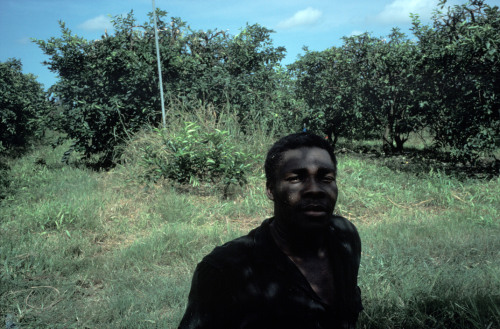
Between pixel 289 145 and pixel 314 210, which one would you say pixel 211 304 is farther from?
pixel 289 145

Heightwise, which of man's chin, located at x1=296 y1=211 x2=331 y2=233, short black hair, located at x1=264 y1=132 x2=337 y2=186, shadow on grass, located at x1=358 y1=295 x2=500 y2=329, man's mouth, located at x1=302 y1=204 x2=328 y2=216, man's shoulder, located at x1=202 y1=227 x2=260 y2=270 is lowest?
shadow on grass, located at x1=358 y1=295 x2=500 y2=329

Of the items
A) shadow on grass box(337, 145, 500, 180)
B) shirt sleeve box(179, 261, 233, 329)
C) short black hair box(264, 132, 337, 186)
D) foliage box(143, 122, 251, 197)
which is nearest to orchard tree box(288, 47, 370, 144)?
shadow on grass box(337, 145, 500, 180)

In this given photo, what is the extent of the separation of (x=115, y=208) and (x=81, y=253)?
4.25 ft

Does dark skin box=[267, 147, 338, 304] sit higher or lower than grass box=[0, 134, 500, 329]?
higher

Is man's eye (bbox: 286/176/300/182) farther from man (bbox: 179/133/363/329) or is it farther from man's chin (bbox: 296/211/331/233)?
man's chin (bbox: 296/211/331/233)

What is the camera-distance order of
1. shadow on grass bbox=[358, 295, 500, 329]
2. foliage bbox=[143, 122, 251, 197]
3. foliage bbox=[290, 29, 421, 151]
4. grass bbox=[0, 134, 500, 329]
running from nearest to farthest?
shadow on grass bbox=[358, 295, 500, 329], grass bbox=[0, 134, 500, 329], foliage bbox=[143, 122, 251, 197], foliage bbox=[290, 29, 421, 151]

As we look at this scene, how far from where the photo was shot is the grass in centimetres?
Result: 310

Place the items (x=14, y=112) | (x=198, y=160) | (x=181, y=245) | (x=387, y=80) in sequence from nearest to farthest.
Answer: (x=181, y=245)
(x=198, y=160)
(x=387, y=80)
(x=14, y=112)

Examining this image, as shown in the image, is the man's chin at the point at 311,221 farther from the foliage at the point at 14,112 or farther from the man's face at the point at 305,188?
the foliage at the point at 14,112

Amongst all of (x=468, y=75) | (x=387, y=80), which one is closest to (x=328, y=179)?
(x=468, y=75)

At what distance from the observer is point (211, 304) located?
4.42 ft

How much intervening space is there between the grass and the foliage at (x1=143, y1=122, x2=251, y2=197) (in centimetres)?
30

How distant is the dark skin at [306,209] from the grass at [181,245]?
1.56 meters

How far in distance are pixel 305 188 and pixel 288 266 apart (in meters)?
0.28
